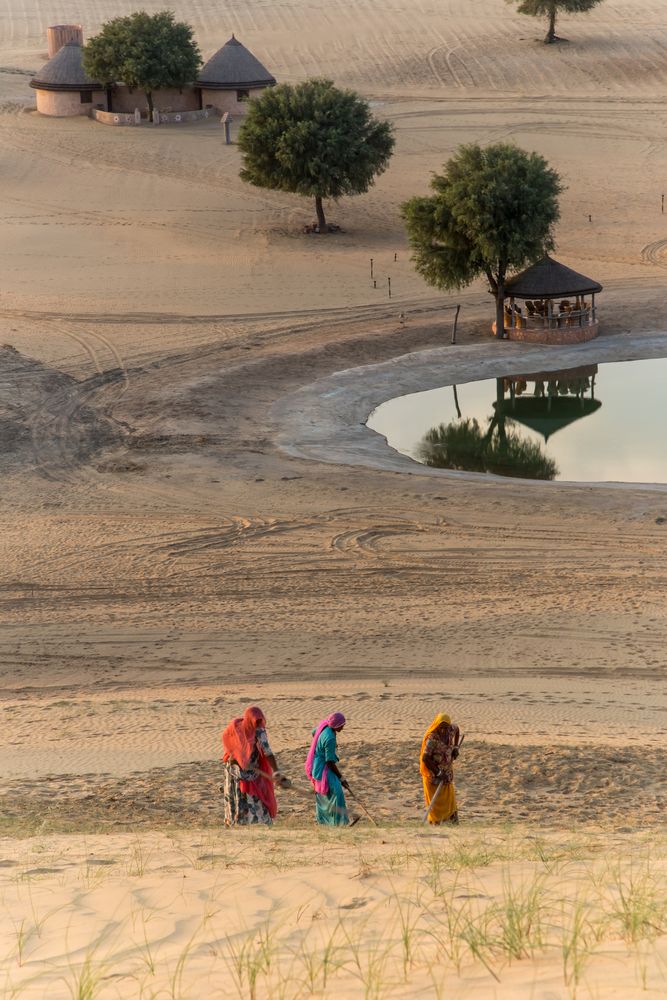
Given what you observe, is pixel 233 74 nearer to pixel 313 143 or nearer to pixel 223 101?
pixel 223 101

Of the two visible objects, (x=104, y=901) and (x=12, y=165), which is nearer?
(x=104, y=901)

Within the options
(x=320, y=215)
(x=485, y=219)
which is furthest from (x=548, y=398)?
(x=320, y=215)

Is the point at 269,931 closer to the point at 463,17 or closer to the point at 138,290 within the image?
the point at 138,290

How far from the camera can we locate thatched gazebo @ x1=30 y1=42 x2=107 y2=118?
56.8 metres

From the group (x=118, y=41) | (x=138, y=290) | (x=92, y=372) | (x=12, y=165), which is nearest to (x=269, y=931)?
(x=92, y=372)

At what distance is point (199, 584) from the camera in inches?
752

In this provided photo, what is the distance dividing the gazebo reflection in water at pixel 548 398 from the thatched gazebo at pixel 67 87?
3336 cm

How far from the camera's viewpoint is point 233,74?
55.8 meters

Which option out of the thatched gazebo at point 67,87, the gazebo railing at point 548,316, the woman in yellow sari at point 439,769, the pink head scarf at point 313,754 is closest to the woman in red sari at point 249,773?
the pink head scarf at point 313,754

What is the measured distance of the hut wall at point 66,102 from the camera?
188 feet

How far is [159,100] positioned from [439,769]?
51.4 metres

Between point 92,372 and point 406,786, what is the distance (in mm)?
20670

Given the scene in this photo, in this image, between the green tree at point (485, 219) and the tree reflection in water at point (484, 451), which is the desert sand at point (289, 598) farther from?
the green tree at point (485, 219)

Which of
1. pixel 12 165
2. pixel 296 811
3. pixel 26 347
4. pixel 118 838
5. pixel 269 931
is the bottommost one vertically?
pixel 296 811
